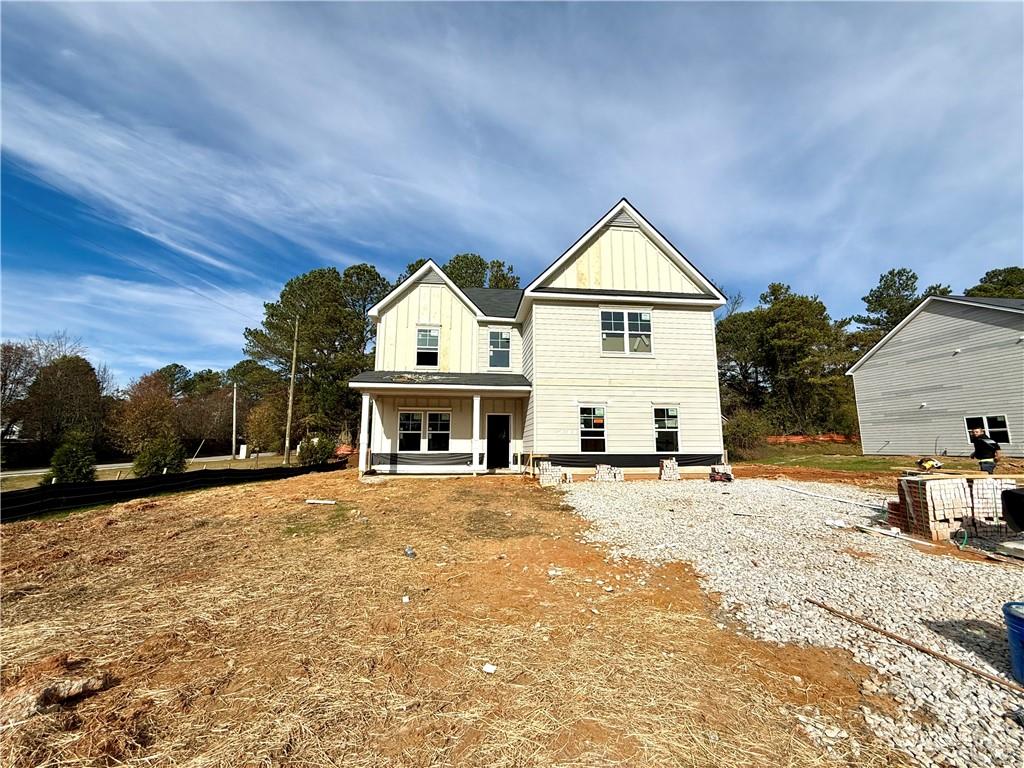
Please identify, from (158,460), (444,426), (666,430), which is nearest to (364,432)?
(444,426)

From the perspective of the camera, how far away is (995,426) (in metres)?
18.5

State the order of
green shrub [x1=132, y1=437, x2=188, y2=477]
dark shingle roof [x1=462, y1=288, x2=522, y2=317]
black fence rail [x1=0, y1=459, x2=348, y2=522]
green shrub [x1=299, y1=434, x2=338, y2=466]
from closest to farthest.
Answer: black fence rail [x1=0, y1=459, x2=348, y2=522] < green shrub [x1=132, y1=437, x2=188, y2=477] < dark shingle roof [x1=462, y1=288, x2=522, y2=317] < green shrub [x1=299, y1=434, x2=338, y2=466]

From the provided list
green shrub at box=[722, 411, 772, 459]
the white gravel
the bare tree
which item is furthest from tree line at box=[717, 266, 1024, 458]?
the bare tree

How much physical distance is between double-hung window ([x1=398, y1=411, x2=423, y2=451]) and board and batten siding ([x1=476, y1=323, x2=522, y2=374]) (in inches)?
127

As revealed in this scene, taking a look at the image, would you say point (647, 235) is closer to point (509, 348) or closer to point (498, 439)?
point (509, 348)

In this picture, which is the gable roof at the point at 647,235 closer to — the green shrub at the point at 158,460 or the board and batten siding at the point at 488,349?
the board and batten siding at the point at 488,349

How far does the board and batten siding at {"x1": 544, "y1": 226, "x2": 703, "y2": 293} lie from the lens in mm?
15289

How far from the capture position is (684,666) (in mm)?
3195

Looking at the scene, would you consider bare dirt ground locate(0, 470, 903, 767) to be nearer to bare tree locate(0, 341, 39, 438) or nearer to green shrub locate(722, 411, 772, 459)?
green shrub locate(722, 411, 772, 459)

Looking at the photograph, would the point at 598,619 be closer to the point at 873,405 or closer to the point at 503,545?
the point at 503,545

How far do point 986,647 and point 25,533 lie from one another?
535 inches

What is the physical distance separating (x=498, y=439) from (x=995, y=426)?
22371 millimetres

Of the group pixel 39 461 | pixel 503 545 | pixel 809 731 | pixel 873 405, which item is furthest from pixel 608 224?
pixel 39 461

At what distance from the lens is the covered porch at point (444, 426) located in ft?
50.1
